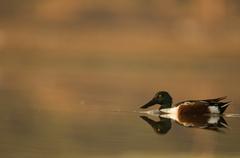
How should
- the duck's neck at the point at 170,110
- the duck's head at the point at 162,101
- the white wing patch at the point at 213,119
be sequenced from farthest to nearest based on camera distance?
the duck's head at the point at 162,101 → the duck's neck at the point at 170,110 → the white wing patch at the point at 213,119

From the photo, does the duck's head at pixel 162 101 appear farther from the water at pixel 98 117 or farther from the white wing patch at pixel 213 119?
the white wing patch at pixel 213 119

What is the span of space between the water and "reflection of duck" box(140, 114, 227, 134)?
0.11 meters

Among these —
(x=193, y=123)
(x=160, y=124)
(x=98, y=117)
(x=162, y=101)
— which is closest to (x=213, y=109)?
(x=193, y=123)

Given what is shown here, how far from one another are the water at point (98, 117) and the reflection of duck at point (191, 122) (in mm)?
107

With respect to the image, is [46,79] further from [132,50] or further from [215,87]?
[132,50]

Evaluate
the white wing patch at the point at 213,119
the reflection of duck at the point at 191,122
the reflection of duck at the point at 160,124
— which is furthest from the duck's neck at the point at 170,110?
the white wing patch at the point at 213,119

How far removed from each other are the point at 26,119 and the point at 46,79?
10037mm

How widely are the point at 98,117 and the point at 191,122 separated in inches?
59.5

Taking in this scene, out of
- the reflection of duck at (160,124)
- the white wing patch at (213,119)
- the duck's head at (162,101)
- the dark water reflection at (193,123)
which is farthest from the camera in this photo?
the duck's head at (162,101)

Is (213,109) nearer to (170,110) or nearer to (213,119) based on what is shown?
(213,119)

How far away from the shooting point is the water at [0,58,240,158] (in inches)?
608

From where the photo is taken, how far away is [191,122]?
1916 cm

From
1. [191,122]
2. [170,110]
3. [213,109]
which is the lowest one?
[191,122]

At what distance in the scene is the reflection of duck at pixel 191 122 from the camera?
714 inches
